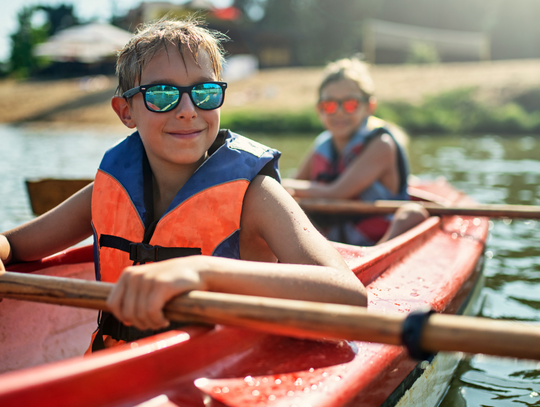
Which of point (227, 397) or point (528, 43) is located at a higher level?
point (528, 43)

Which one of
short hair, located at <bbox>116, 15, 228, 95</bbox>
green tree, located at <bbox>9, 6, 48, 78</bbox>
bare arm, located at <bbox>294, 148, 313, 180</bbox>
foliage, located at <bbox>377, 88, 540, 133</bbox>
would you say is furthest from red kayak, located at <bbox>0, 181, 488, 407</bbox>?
green tree, located at <bbox>9, 6, 48, 78</bbox>

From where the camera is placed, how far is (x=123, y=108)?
172 centimetres

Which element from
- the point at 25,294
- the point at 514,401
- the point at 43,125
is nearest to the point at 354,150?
the point at 514,401

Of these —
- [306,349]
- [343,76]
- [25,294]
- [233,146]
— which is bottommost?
[306,349]

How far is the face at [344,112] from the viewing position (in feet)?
11.9

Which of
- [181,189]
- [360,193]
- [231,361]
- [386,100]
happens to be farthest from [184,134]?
[386,100]

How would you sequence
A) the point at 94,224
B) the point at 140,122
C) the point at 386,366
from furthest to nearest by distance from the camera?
the point at 94,224, the point at 140,122, the point at 386,366

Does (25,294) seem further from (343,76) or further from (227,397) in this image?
(343,76)

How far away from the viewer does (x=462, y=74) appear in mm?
19016

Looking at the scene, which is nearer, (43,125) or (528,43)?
(43,125)

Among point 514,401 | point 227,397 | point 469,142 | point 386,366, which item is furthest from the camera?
point 469,142

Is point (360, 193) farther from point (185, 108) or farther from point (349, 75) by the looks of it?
point (185, 108)

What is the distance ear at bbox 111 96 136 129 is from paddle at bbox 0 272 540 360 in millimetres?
675

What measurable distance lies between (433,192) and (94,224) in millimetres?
3312
